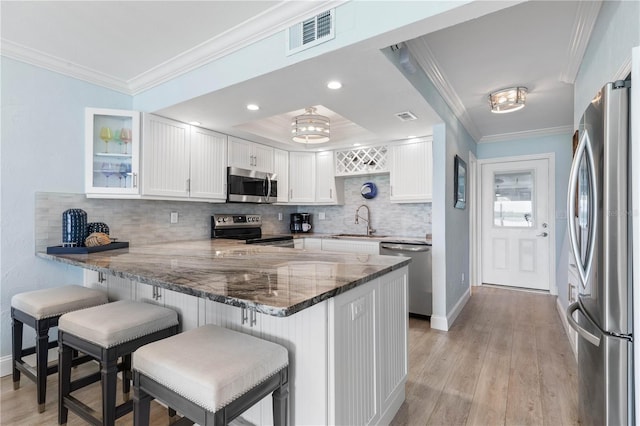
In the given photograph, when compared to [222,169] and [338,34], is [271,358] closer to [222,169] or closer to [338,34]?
[338,34]

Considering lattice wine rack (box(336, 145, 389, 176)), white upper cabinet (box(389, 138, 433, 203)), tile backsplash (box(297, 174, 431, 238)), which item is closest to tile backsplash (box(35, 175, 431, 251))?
tile backsplash (box(297, 174, 431, 238))

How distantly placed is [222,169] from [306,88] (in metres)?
A: 1.67

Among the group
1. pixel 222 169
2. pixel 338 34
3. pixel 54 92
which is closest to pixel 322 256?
pixel 338 34

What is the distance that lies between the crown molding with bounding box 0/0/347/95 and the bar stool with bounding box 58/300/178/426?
1.78m

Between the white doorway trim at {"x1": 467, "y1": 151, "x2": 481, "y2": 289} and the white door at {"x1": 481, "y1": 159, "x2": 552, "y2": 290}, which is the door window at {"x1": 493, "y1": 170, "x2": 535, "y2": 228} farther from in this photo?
the white doorway trim at {"x1": 467, "y1": 151, "x2": 481, "y2": 289}

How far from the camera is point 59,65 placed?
2.50 m

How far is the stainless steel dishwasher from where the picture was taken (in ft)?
11.2

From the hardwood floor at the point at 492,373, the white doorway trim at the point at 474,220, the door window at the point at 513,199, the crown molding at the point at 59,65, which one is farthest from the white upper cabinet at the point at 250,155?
the door window at the point at 513,199

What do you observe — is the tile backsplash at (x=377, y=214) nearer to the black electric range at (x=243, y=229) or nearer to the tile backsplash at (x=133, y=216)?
the black electric range at (x=243, y=229)

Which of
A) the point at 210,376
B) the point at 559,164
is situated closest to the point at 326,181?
the point at 559,164

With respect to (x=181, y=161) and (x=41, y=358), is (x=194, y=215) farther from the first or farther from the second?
(x=41, y=358)

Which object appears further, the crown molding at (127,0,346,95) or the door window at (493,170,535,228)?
the door window at (493,170,535,228)

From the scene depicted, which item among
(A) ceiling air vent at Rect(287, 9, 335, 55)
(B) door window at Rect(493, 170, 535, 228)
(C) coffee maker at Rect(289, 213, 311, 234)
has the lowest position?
(C) coffee maker at Rect(289, 213, 311, 234)

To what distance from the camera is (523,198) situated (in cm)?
477
